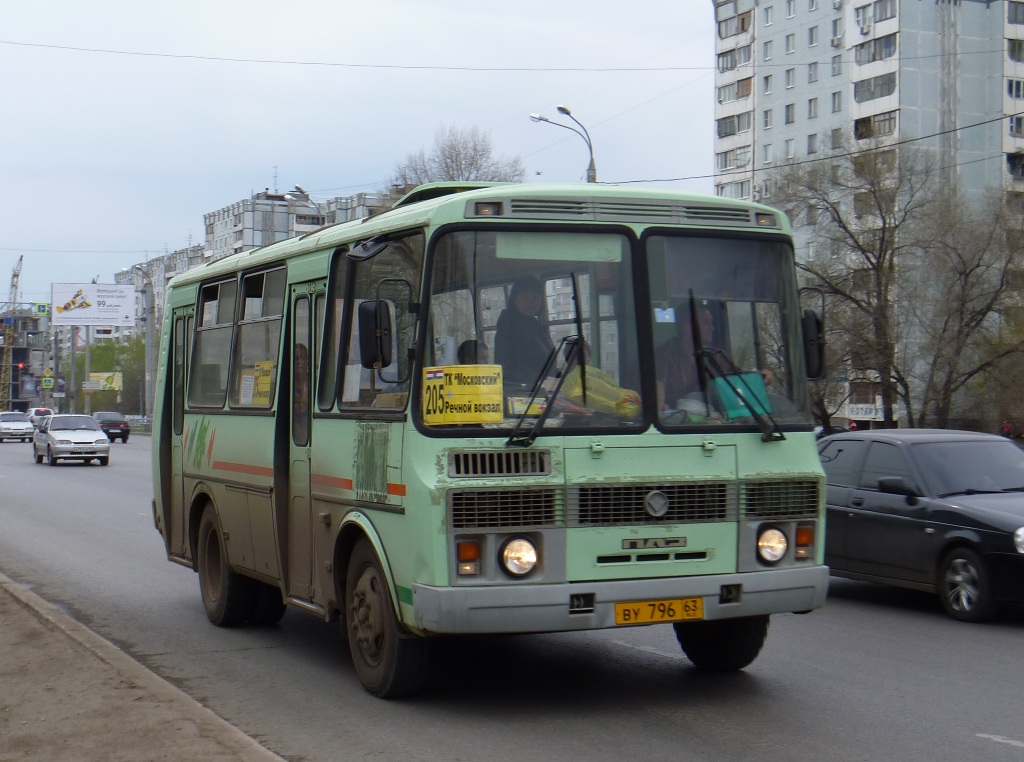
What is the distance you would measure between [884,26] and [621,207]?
8062cm

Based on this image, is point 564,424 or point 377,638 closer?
point 564,424

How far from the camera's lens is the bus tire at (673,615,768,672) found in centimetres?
839

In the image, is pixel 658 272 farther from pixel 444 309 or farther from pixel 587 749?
pixel 587 749

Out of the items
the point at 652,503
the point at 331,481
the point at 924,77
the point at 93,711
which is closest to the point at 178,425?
the point at 331,481

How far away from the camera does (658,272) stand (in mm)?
7551

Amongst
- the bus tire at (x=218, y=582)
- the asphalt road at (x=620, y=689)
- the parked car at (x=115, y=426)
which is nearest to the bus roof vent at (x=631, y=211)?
the asphalt road at (x=620, y=689)

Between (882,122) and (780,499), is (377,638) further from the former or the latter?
(882,122)

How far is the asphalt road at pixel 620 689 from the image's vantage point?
6738 millimetres

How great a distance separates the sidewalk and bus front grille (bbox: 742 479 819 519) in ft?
9.47

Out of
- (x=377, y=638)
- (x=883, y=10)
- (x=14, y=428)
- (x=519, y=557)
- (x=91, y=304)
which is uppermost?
(x=883, y=10)

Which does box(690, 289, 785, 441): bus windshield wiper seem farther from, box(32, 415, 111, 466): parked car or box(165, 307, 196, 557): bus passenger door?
box(32, 415, 111, 466): parked car

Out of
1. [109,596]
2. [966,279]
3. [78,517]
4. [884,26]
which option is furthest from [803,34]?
[109,596]

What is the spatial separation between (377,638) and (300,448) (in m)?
1.66

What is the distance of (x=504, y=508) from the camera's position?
7.00 metres
